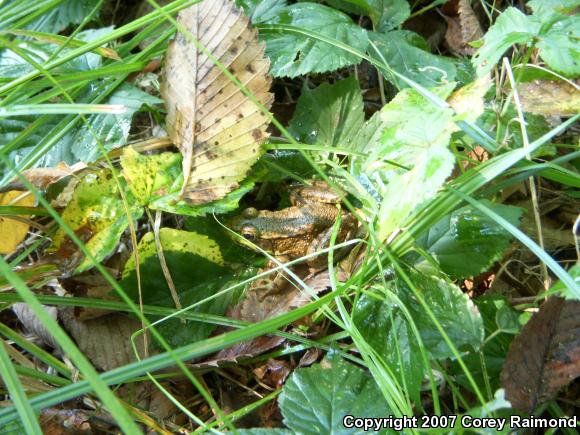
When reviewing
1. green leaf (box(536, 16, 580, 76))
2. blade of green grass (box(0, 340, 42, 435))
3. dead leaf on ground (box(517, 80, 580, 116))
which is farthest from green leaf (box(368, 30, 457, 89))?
blade of green grass (box(0, 340, 42, 435))

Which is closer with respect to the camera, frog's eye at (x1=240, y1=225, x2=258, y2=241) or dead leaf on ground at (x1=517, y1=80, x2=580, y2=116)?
dead leaf on ground at (x1=517, y1=80, x2=580, y2=116)

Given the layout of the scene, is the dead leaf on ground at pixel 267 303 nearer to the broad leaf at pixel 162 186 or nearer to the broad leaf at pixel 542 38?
the broad leaf at pixel 162 186

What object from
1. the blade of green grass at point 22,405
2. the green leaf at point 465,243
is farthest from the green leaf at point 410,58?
the blade of green grass at point 22,405

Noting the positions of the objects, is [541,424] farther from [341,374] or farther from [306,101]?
[306,101]

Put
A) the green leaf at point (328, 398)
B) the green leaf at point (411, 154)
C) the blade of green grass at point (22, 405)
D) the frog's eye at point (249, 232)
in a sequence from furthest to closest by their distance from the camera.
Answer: the frog's eye at point (249, 232) < the green leaf at point (328, 398) < the green leaf at point (411, 154) < the blade of green grass at point (22, 405)

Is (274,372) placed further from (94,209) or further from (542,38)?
(542,38)

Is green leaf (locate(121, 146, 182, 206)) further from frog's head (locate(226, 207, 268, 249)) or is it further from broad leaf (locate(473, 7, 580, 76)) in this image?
broad leaf (locate(473, 7, 580, 76))

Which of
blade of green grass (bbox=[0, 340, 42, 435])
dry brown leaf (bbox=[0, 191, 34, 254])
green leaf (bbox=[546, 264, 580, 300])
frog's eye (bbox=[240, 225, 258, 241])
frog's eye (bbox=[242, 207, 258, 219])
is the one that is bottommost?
green leaf (bbox=[546, 264, 580, 300])
